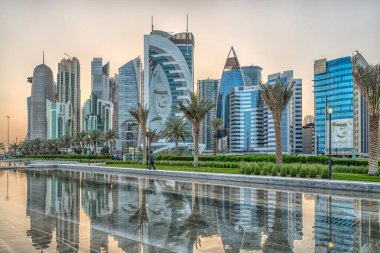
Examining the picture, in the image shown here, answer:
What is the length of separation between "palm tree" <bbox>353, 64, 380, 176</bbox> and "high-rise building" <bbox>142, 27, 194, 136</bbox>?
134913mm

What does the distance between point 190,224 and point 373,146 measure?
19.6m

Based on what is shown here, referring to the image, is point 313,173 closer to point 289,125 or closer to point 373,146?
point 373,146

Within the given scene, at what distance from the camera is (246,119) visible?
589ft

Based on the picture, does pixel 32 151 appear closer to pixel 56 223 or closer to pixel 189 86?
pixel 189 86

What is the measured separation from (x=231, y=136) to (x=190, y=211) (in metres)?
175

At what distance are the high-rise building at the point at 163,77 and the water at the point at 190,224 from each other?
145770 mm

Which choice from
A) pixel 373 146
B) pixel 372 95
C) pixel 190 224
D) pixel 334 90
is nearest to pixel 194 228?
pixel 190 224

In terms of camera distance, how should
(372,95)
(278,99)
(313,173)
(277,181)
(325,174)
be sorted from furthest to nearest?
(278,99), (372,95), (313,173), (325,174), (277,181)

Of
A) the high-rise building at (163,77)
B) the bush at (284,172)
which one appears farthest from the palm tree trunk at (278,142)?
the high-rise building at (163,77)

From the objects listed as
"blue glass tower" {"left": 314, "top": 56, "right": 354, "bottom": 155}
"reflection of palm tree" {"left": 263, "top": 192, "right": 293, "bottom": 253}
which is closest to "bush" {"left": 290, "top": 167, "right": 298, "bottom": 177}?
"reflection of palm tree" {"left": 263, "top": 192, "right": 293, "bottom": 253}

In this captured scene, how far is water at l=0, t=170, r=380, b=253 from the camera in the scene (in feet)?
22.5

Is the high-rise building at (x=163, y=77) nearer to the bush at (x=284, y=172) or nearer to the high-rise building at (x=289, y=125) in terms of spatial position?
the high-rise building at (x=289, y=125)

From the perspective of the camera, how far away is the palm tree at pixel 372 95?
22.7m

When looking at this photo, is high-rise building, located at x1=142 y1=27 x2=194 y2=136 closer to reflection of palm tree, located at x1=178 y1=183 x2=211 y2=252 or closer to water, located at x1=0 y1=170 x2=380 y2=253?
water, located at x1=0 y1=170 x2=380 y2=253
